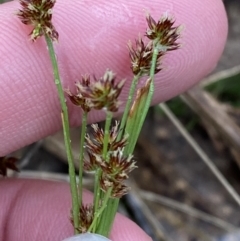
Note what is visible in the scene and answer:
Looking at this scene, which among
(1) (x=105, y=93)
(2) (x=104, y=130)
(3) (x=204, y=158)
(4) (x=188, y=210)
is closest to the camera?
(1) (x=105, y=93)

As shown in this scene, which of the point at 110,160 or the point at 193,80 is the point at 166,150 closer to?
the point at 193,80

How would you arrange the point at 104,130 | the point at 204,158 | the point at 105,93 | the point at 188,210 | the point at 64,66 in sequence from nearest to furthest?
the point at 105,93, the point at 104,130, the point at 64,66, the point at 204,158, the point at 188,210

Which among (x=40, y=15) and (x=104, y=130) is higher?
(x=40, y=15)

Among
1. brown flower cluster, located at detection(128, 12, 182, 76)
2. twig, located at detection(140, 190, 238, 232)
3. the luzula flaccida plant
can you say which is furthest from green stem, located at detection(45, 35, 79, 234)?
twig, located at detection(140, 190, 238, 232)

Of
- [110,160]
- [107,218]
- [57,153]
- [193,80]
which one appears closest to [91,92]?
[110,160]

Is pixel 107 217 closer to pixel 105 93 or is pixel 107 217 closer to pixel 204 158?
pixel 105 93

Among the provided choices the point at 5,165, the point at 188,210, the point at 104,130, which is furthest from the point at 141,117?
the point at 188,210

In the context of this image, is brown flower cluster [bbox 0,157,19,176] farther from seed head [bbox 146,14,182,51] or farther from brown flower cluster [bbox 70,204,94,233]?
seed head [bbox 146,14,182,51]
